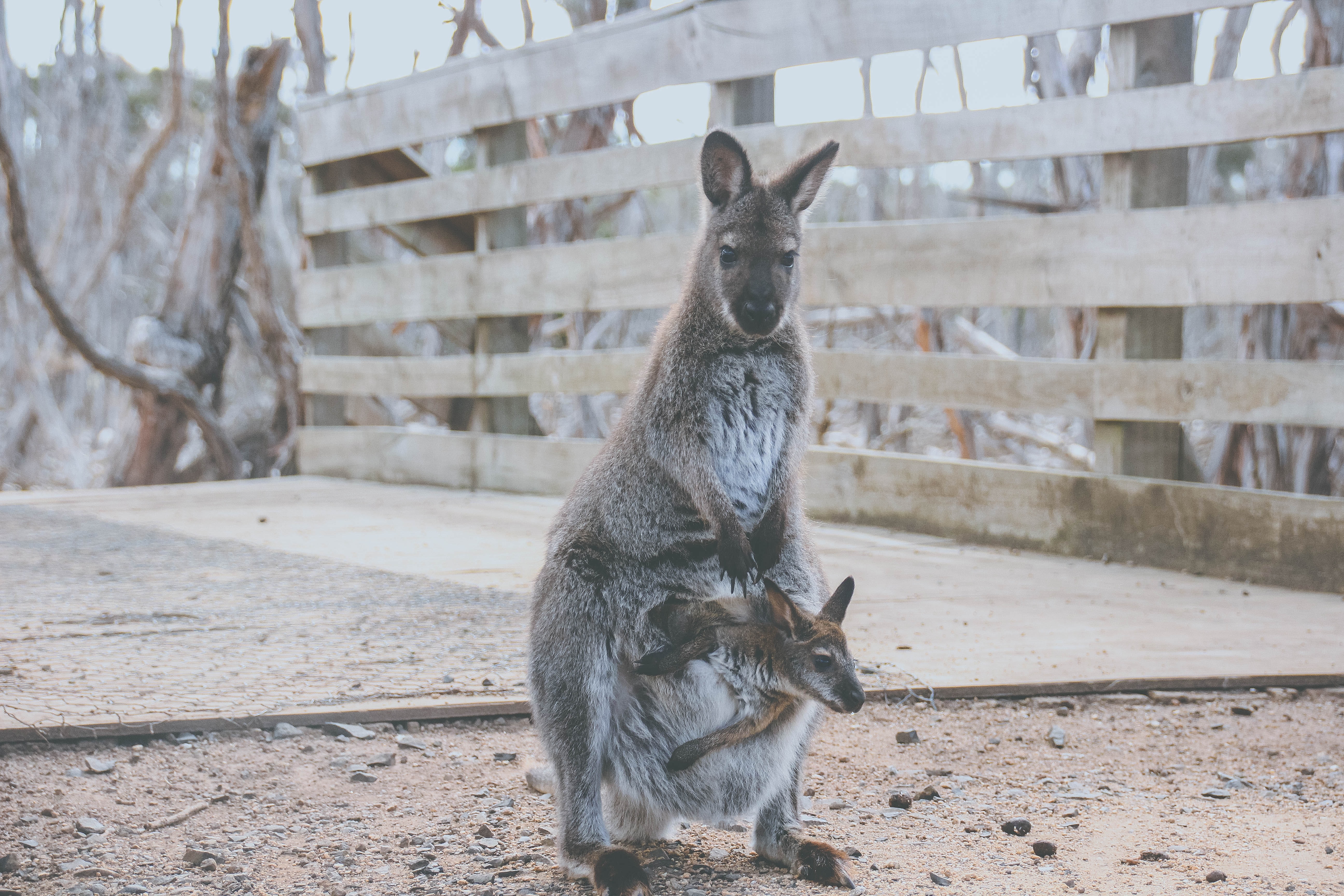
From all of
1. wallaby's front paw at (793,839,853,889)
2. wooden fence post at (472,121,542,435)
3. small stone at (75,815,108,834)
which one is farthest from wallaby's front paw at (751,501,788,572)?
wooden fence post at (472,121,542,435)

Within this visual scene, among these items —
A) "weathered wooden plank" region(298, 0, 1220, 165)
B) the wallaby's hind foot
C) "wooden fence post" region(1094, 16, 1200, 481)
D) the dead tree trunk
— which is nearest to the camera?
the wallaby's hind foot

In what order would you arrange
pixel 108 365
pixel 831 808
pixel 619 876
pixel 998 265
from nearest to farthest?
pixel 619 876
pixel 831 808
pixel 998 265
pixel 108 365

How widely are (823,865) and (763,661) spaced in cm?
35

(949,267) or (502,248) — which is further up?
(502,248)

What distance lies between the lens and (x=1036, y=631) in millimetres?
3387

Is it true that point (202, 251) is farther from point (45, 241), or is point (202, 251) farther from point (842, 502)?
point (45, 241)

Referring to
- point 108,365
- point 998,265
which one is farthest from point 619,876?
point 108,365

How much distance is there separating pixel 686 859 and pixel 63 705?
4.69 feet

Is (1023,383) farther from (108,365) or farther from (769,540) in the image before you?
(108,365)

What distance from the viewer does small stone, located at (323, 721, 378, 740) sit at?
268 cm

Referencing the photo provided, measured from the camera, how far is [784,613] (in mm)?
2105

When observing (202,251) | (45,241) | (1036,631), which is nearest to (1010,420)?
(202,251)

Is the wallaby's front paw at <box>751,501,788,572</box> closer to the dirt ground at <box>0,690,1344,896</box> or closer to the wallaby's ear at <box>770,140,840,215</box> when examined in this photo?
the dirt ground at <box>0,690,1344,896</box>

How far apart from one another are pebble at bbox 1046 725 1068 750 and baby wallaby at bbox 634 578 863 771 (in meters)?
0.86
